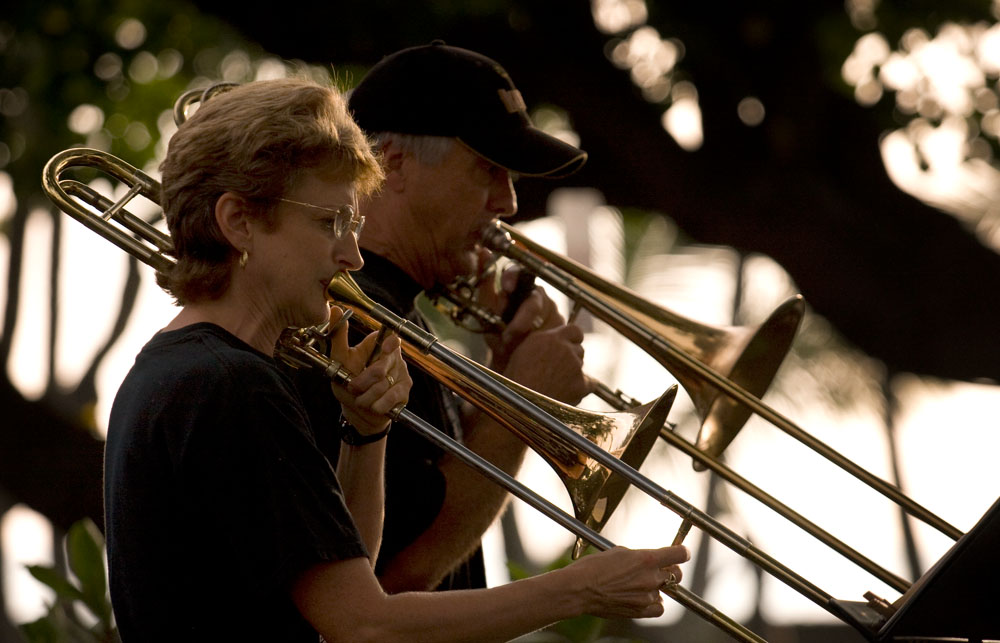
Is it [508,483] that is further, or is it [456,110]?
A: [456,110]

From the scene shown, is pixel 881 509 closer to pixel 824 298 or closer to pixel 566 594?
pixel 824 298

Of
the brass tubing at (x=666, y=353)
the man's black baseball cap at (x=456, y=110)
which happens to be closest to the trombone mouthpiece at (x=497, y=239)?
the brass tubing at (x=666, y=353)

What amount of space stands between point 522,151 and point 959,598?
1.44 metres

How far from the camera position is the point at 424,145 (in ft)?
10.3

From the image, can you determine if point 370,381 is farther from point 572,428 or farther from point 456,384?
point 572,428

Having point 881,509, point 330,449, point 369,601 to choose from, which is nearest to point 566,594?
point 369,601

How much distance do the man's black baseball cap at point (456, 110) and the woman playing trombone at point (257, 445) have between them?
783mm

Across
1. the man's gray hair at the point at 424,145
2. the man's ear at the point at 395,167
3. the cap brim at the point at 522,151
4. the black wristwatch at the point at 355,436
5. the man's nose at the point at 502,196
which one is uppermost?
the cap brim at the point at 522,151

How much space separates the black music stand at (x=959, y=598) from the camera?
217cm

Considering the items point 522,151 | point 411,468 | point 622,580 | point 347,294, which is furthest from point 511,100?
point 622,580

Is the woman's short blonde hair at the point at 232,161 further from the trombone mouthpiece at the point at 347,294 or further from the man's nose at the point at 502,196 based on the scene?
the man's nose at the point at 502,196

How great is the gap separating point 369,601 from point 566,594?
0.33 m

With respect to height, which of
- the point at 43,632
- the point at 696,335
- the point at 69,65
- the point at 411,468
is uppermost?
the point at 696,335

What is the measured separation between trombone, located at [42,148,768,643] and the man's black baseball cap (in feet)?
1.88
